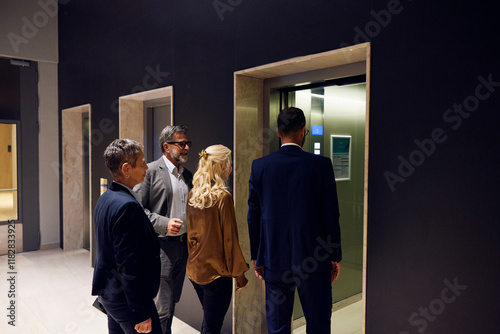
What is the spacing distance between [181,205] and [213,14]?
1.60 meters

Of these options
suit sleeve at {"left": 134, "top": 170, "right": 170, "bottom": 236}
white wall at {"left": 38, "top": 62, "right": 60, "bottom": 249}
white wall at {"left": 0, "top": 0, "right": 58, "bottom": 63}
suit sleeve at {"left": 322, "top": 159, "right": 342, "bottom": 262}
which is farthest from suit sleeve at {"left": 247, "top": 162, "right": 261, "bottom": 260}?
white wall at {"left": 0, "top": 0, "right": 58, "bottom": 63}

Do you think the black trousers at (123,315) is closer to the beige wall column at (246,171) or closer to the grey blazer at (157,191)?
the grey blazer at (157,191)

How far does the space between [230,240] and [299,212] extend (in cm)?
50

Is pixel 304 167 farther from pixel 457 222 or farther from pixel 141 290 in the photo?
pixel 141 290

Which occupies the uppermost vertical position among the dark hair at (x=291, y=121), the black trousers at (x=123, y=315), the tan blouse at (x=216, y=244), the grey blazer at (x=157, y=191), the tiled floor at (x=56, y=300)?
the dark hair at (x=291, y=121)

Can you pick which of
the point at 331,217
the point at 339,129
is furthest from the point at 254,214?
the point at 339,129

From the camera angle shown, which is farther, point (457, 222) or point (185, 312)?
point (185, 312)

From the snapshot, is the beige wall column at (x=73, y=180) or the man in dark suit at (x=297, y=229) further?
the beige wall column at (x=73, y=180)

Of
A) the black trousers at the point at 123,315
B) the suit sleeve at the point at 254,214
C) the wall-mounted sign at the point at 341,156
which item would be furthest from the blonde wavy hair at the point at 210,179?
the wall-mounted sign at the point at 341,156

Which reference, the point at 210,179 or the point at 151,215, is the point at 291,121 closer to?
the point at 210,179

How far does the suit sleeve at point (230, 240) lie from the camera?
2342 millimetres

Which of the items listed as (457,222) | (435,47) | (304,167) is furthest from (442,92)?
(304,167)

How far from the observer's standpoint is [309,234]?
2.09 m

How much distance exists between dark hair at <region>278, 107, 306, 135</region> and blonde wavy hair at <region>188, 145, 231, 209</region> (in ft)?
1.36
